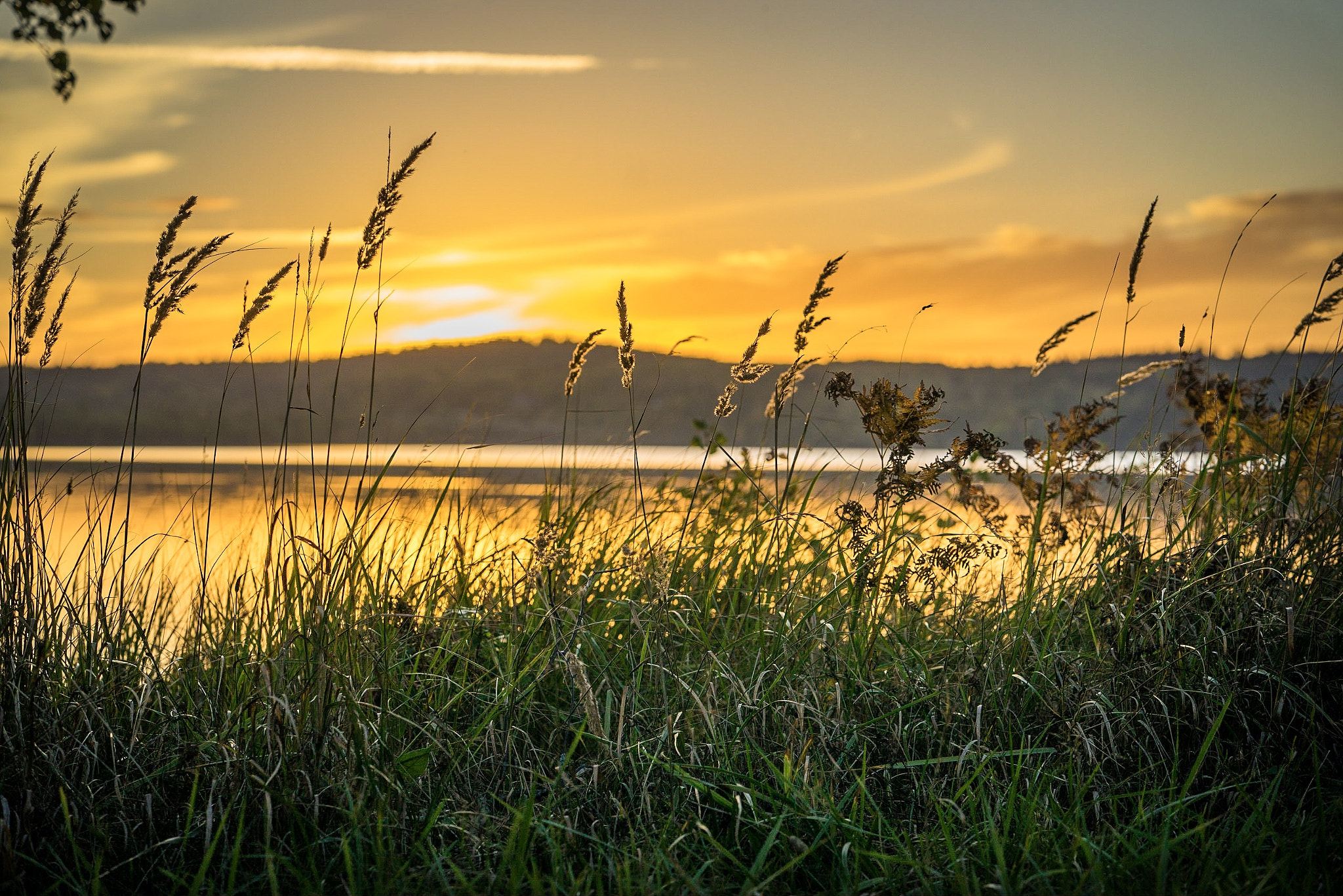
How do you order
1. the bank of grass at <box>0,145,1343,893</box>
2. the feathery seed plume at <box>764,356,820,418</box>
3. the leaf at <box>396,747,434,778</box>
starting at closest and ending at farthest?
the bank of grass at <box>0,145,1343,893</box>, the leaf at <box>396,747,434,778</box>, the feathery seed plume at <box>764,356,820,418</box>

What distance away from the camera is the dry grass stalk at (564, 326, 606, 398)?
287cm

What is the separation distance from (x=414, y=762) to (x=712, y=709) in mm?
711

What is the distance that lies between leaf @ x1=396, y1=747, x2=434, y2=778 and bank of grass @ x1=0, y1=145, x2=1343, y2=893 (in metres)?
0.02

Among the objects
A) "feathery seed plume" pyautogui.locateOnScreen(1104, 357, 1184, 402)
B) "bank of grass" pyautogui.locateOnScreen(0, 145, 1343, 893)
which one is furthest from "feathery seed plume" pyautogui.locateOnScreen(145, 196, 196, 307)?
"feathery seed plume" pyautogui.locateOnScreen(1104, 357, 1184, 402)

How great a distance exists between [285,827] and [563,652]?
69cm

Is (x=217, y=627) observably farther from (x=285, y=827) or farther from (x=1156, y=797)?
(x=1156, y=797)

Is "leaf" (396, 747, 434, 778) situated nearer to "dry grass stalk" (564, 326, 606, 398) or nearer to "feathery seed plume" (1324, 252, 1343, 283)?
"dry grass stalk" (564, 326, 606, 398)

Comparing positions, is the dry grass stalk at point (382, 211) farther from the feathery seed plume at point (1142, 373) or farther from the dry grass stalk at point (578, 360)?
the feathery seed plume at point (1142, 373)

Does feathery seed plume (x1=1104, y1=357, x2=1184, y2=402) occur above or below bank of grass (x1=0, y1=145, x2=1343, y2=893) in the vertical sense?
above

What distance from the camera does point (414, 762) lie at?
2139 millimetres

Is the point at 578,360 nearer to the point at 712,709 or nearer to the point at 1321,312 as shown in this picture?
the point at 712,709

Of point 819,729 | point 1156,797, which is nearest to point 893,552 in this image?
point 819,729


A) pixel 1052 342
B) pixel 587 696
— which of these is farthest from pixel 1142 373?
pixel 587 696

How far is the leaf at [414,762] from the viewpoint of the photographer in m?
2.08
